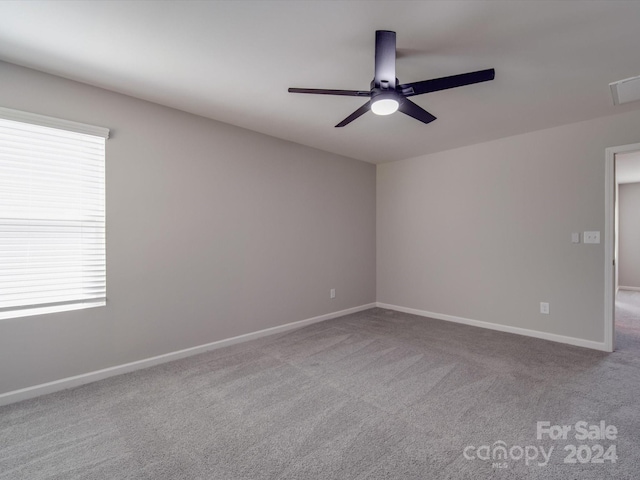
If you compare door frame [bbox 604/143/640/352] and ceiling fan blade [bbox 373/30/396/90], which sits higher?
ceiling fan blade [bbox 373/30/396/90]

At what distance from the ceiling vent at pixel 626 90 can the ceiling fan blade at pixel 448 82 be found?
1511mm

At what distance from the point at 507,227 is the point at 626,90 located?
1.70m

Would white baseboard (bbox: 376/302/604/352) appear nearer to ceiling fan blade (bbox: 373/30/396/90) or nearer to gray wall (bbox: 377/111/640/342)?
gray wall (bbox: 377/111/640/342)

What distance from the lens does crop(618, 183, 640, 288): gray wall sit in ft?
21.1

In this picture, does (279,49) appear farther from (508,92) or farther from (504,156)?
(504,156)

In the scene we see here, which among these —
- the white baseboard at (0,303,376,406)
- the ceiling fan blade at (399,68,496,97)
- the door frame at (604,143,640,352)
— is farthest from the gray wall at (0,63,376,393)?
the door frame at (604,143,640,352)

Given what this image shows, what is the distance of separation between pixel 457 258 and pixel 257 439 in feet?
11.5

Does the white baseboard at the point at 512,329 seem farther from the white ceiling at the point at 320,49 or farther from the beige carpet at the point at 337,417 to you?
the white ceiling at the point at 320,49

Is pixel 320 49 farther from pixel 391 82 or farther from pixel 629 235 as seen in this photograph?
pixel 629 235

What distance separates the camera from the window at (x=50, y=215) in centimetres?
221

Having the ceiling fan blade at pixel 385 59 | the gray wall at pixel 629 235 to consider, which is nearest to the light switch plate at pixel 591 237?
the ceiling fan blade at pixel 385 59

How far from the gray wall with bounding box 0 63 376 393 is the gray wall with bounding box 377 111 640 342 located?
130 cm

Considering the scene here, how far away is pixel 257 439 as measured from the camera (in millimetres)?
1828

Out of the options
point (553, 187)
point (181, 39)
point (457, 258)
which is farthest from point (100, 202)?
point (553, 187)
